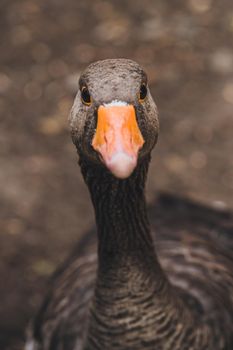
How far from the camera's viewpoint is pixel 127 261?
3.44m

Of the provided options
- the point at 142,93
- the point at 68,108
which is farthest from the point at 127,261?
the point at 68,108

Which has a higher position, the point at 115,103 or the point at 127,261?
the point at 115,103

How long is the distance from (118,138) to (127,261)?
0.97 metres

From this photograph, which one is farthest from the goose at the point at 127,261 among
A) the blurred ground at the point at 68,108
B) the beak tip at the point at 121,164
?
the blurred ground at the point at 68,108

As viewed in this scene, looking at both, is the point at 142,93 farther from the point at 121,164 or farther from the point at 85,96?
the point at 121,164

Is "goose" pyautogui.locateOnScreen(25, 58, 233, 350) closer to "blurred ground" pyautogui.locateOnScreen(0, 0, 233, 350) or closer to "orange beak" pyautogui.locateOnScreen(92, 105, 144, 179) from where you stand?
"orange beak" pyautogui.locateOnScreen(92, 105, 144, 179)

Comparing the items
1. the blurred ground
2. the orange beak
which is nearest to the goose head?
the orange beak

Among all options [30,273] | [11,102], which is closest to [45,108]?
[11,102]

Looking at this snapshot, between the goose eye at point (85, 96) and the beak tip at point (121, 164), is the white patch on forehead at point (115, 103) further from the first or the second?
the beak tip at point (121, 164)

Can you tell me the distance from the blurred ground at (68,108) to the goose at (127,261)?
0.94 m

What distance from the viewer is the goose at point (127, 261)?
2.81 meters

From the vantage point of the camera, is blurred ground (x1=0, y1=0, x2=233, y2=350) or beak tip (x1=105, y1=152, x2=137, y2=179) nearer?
beak tip (x1=105, y1=152, x2=137, y2=179)

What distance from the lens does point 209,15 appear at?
783 centimetres

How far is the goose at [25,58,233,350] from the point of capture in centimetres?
281
